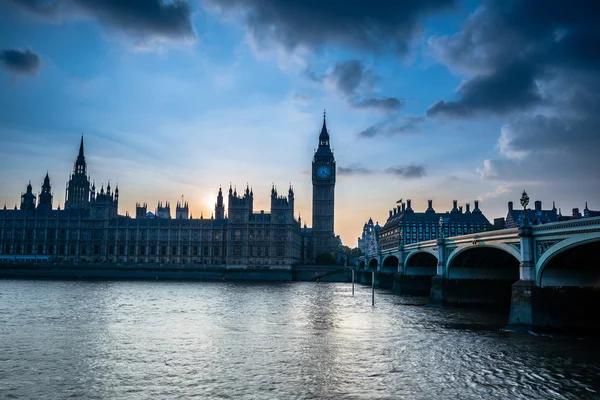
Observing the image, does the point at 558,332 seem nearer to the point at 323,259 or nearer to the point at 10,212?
the point at 323,259

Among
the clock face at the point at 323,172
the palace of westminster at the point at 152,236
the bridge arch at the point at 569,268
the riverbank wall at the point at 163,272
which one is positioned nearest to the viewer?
the bridge arch at the point at 569,268

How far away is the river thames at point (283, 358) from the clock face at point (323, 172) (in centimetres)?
13244

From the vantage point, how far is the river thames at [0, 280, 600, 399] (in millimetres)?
18859

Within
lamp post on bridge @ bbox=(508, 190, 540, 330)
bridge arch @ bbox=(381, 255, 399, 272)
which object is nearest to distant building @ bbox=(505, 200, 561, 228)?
bridge arch @ bbox=(381, 255, 399, 272)

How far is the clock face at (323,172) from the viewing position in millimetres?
172750

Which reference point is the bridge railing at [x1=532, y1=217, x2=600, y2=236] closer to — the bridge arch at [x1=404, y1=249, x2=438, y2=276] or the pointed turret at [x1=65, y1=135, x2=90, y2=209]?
the bridge arch at [x1=404, y1=249, x2=438, y2=276]

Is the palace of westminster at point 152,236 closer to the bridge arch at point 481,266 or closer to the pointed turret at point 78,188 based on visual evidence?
the pointed turret at point 78,188

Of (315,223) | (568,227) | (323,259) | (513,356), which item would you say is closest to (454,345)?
(513,356)

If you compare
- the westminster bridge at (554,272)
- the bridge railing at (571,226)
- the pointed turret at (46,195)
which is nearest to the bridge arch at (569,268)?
the westminster bridge at (554,272)

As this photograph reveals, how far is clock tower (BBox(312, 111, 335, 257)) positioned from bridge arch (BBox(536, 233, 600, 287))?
12969cm

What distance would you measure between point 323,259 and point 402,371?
134 meters

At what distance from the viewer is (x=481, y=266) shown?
54.0m

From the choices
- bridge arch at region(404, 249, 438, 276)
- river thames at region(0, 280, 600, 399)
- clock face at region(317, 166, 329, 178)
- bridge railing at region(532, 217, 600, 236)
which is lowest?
river thames at region(0, 280, 600, 399)

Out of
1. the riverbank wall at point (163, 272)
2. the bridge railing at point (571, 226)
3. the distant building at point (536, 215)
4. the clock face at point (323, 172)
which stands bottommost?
the riverbank wall at point (163, 272)
